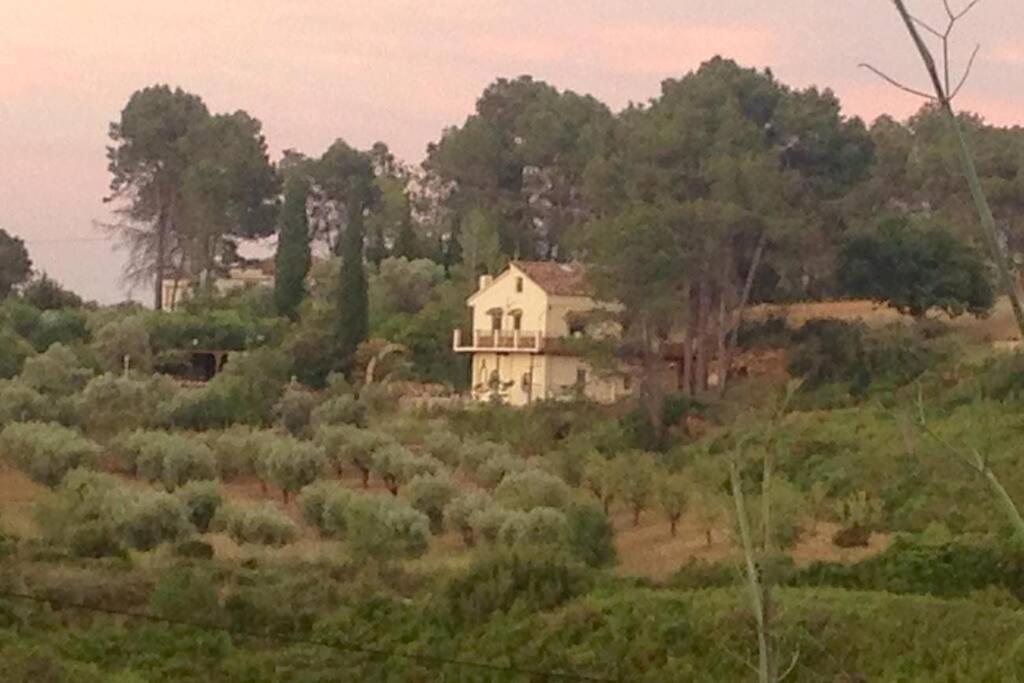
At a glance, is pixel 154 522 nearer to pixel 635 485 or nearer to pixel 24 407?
pixel 635 485

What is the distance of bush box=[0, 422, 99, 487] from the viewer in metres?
26.2

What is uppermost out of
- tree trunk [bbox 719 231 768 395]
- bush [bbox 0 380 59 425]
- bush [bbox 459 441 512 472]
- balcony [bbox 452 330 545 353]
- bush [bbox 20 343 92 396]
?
tree trunk [bbox 719 231 768 395]

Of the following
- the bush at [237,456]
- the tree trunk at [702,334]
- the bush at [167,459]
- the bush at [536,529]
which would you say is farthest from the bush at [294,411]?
the bush at [536,529]

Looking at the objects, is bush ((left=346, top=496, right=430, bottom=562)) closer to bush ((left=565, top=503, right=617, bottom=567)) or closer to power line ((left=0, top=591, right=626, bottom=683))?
bush ((left=565, top=503, right=617, bottom=567))

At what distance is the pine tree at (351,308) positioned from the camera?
37000mm

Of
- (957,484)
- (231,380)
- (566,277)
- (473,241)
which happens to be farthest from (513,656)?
(473,241)

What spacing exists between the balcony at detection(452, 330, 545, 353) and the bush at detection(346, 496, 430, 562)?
13454mm

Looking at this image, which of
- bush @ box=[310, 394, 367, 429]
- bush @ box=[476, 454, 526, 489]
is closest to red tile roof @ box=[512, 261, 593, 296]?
bush @ box=[310, 394, 367, 429]

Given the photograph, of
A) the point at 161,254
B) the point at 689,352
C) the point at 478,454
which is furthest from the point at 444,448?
the point at 161,254

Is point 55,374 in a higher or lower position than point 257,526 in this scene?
higher

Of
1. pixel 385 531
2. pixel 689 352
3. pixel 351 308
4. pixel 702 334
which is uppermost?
pixel 351 308

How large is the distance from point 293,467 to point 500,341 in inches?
417

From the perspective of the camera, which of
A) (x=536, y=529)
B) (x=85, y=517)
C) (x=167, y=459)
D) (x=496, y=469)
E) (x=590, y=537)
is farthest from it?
(x=496, y=469)

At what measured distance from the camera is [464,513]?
23.2 m
